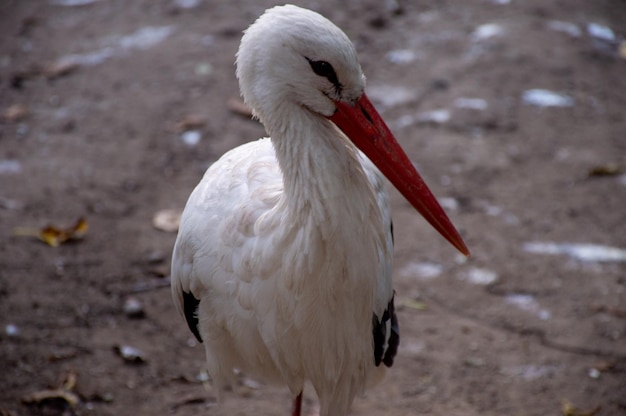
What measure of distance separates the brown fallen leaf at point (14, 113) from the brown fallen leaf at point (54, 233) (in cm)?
134

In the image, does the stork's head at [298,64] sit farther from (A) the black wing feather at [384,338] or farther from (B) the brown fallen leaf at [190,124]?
(B) the brown fallen leaf at [190,124]

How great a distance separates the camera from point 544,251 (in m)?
4.70

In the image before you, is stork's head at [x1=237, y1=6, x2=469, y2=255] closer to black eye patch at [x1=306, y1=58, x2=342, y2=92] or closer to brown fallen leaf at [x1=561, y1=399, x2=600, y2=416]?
black eye patch at [x1=306, y1=58, x2=342, y2=92]

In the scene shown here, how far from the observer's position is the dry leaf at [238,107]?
575 cm

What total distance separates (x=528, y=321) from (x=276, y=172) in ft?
6.47

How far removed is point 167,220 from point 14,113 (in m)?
1.75

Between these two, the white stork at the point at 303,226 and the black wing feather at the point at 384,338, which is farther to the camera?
the black wing feather at the point at 384,338

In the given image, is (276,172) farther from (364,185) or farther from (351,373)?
(351,373)

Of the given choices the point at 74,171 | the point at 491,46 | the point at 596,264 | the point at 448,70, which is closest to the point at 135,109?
the point at 74,171

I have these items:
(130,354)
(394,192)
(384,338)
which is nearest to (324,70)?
(384,338)

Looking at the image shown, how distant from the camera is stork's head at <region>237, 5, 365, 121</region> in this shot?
2.46 metres

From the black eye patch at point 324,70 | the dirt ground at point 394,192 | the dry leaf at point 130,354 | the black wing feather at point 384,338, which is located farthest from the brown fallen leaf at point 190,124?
the black eye patch at point 324,70

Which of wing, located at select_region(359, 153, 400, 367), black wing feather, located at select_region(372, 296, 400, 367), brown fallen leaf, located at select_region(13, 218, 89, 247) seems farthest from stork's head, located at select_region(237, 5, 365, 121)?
brown fallen leaf, located at select_region(13, 218, 89, 247)

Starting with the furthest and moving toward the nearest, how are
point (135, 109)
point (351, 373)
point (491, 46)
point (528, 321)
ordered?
1. point (491, 46)
2. point (135, 109)
3. point (528, 321)
4. point (351, 373)
